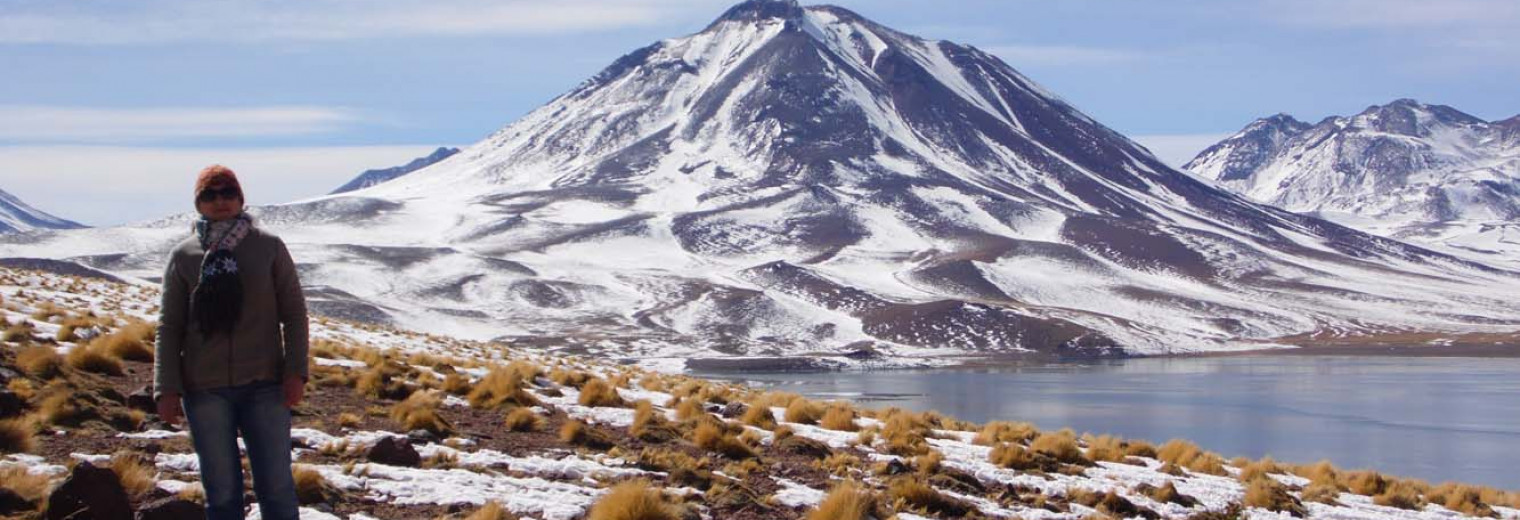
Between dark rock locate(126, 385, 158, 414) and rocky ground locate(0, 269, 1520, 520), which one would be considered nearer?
rocky ground locate(0, 269, 1520, 520)

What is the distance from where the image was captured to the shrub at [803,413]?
18703 millimetres

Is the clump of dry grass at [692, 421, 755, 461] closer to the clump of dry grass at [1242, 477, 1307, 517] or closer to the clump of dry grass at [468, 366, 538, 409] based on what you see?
the clump of dry grass at [468, 366, 538, 409]

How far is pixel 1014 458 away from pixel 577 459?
596cm

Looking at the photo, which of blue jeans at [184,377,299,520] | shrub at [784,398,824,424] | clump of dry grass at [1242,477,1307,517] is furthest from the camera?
shrub at [784,398,824,424]

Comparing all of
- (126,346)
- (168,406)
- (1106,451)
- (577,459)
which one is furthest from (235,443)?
(1106,451)

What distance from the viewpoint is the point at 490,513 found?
9.12 m

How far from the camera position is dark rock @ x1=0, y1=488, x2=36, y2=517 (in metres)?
7.90

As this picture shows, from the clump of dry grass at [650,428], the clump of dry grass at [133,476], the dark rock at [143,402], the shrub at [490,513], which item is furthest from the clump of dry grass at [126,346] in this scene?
the shrub at [490,513]

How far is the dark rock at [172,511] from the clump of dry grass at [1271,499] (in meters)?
11.8

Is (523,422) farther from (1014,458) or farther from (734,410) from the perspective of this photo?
(1014,458)

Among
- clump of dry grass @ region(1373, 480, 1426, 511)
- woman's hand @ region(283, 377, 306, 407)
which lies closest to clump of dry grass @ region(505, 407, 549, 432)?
woman's hand @ region(283, 377, 306, 407)

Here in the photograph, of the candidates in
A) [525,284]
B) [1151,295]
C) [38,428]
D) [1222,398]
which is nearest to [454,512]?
[38,428]

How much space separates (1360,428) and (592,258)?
130161 millimetres

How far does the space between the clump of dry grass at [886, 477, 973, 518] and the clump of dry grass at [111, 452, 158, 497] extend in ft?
21.4
